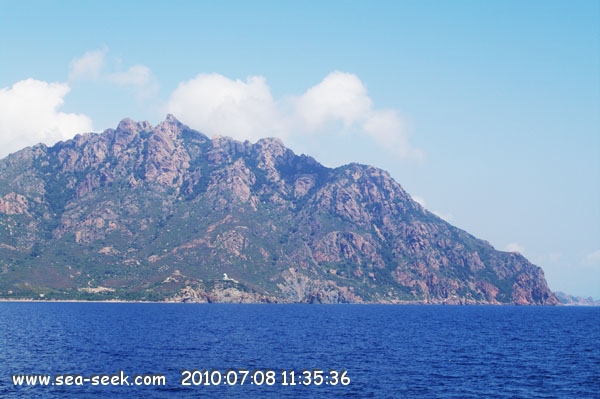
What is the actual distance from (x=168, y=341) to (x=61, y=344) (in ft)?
81.6

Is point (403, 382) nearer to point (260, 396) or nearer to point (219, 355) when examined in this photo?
point (260, 396)

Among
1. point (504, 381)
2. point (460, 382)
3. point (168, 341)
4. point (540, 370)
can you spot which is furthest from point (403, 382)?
point (168, 341)

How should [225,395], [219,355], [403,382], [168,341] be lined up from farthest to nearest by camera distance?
[168,341] < [219,355] < [403,382] < [225,395]

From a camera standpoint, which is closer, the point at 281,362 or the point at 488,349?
the point at 281,362

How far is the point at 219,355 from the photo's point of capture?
399ft

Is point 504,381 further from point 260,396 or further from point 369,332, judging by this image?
point 369,332

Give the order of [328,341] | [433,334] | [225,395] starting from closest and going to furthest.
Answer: [225,395]
[328,341]
[433,334]

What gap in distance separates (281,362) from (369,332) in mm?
78738

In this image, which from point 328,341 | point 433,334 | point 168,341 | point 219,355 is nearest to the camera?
point 219,355

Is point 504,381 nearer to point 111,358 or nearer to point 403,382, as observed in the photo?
point 403,382

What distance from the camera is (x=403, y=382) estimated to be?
96250 mm

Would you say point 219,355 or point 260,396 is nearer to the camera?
point 260,396

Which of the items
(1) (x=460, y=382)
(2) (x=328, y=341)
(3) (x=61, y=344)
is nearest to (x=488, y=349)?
(2) (x=328, y=341)

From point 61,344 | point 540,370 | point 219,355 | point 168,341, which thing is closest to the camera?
point 540,370
